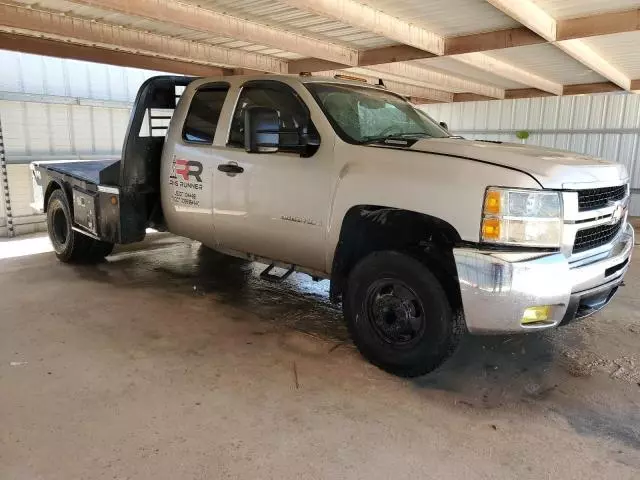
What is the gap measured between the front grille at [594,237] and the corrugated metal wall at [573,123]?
37.7ft

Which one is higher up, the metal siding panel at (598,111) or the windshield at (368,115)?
the metal siding panel at (598,111)

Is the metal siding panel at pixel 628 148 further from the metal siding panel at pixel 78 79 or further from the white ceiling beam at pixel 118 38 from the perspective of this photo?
the metal siding panel at pixel 78 79

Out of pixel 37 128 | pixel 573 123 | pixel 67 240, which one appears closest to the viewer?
pixel 67 240

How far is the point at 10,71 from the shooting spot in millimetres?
9164

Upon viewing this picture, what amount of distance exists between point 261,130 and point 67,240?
3.74m

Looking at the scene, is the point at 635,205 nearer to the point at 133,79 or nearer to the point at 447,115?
the point at 447,115

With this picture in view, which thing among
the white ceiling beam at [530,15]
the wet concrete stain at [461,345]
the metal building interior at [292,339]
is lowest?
the wet concrete stain at [461,345]

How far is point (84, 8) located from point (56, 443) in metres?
4.62

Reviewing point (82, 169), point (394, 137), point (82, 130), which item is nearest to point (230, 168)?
point (394, 137)

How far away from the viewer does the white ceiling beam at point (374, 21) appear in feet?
15.9

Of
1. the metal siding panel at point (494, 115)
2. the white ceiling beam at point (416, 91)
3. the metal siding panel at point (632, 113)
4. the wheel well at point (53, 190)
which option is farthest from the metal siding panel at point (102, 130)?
the metal siding panel at point (632, 113)

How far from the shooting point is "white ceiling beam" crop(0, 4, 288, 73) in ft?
17.8

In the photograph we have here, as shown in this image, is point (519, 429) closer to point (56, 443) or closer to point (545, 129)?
point (56, 443)

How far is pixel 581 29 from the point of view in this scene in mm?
5879
